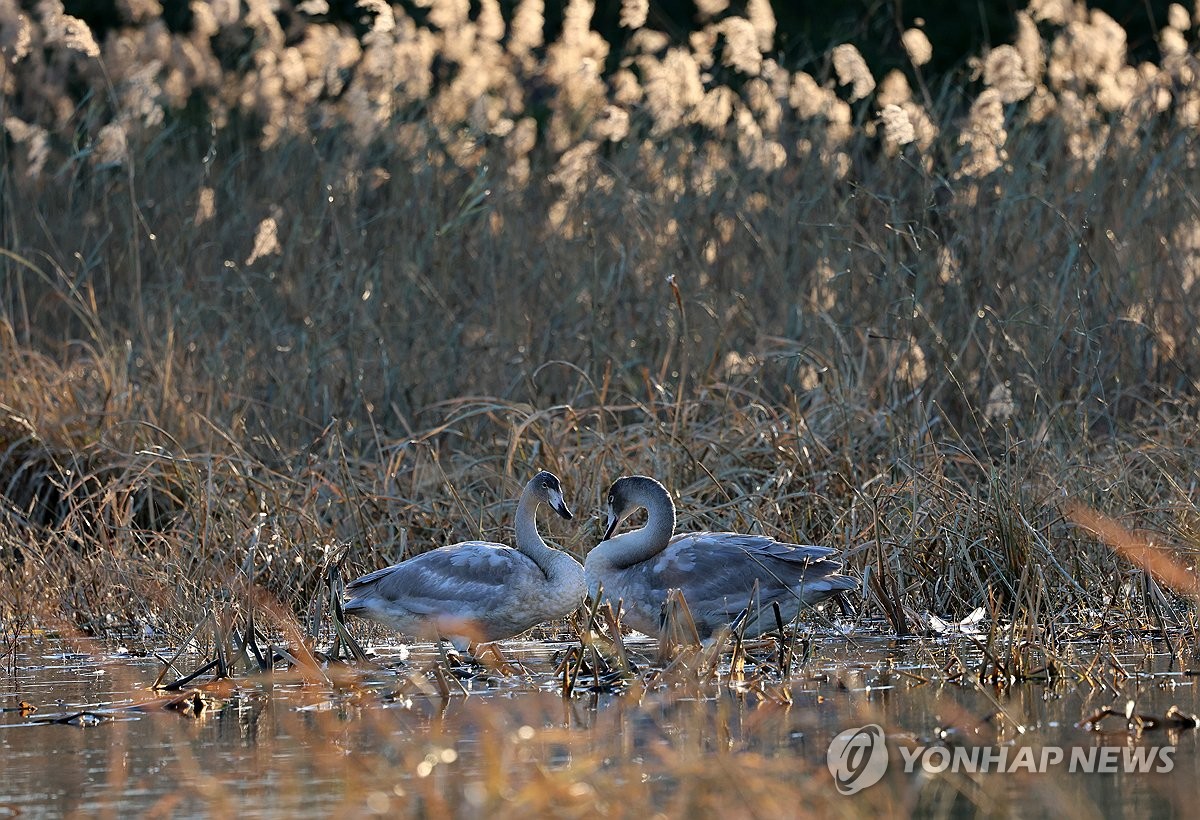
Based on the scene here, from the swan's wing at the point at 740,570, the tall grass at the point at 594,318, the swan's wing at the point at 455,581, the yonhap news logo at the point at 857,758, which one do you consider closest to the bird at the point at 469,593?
the swan's wing at the point at 455,581

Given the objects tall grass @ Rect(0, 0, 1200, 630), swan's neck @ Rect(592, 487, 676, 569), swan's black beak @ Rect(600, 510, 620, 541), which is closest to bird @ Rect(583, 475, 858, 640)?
swan's neck @ Rect(592, 487, 676, 569)

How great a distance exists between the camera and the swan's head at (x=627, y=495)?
6781mm

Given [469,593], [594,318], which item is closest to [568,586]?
[469,593]

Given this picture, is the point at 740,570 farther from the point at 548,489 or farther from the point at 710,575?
the point at 548,489

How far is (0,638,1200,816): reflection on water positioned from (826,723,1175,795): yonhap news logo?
35 millimetres

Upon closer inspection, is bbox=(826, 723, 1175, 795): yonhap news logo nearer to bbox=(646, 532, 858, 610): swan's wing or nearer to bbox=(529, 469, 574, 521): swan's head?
bbox=(646, 532, 858, 610): swan's wing

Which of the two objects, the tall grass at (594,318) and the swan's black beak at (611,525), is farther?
the tall grass at (594,318)

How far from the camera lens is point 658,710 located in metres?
5.07

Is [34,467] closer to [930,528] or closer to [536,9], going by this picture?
[930,528]

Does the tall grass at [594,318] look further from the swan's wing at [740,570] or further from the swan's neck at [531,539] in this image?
the swan's neck at [531,539]

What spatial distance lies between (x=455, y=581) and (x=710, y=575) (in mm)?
839

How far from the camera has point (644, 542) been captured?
669 cm

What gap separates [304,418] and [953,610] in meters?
3.16

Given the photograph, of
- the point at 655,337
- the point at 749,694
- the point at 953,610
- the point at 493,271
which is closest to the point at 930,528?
the point at 953,610
